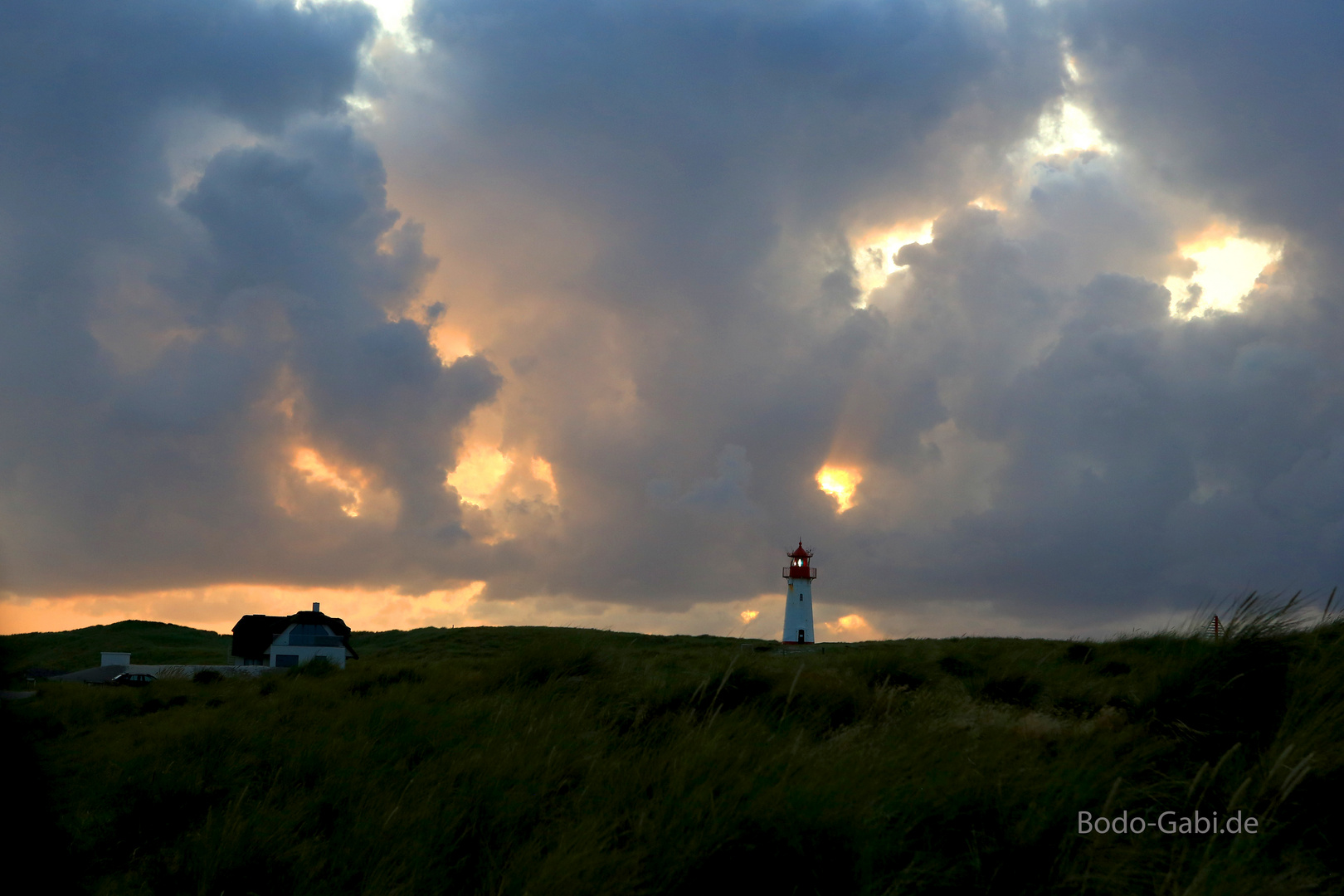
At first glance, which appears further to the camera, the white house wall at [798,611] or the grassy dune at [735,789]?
the white house wall at [798,611]

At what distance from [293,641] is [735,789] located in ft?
163

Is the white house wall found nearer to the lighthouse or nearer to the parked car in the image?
the lighthouse

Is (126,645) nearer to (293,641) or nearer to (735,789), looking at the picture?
(293,641)

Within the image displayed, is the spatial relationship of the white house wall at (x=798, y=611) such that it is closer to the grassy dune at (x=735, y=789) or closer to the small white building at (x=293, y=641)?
the small white building at (x=293, y=641)

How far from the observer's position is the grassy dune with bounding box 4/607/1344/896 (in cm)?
463

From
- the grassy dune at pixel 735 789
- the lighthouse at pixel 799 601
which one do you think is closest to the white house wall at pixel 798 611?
the lighthouse at pixel 799 601

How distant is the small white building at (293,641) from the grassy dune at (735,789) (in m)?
41.5

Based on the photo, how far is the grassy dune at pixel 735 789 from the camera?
15.2ft

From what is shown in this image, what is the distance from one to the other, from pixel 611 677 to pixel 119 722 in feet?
37.5

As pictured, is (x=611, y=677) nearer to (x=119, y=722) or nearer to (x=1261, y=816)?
(x=1261, y=816)

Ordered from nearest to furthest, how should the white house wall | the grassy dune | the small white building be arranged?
the grassy dune, the small white building, the white house wall

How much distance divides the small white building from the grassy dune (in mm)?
41459

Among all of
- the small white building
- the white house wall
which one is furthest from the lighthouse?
the small white building

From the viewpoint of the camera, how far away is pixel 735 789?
17.3 feet
